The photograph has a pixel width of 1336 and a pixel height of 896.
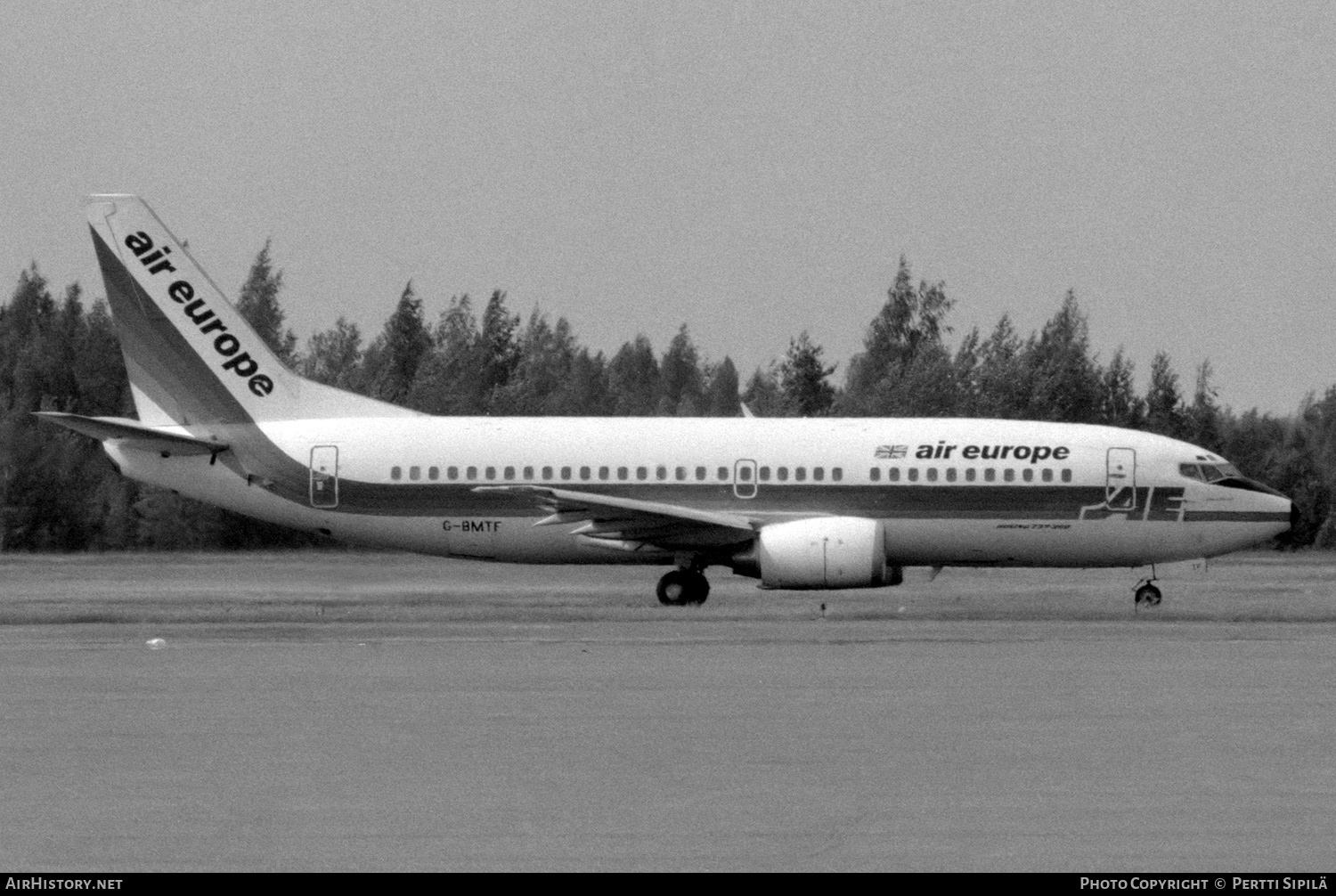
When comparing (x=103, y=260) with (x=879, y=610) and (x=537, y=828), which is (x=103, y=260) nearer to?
(x=879, y=610)

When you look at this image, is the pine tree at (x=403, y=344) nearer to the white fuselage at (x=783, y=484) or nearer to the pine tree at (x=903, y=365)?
the pine tree at (x=903, y=365)

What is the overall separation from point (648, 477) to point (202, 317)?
314 inches

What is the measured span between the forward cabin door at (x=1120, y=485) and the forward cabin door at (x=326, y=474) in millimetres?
12173

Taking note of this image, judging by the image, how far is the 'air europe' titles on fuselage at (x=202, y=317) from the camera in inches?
1443

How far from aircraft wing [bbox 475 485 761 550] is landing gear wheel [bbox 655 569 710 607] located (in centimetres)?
60

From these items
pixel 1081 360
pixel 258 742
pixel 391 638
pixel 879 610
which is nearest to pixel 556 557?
pixel 879 610

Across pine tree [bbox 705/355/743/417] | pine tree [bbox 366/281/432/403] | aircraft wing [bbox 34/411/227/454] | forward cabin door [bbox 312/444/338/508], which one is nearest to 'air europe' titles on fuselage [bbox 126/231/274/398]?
aircraft wing [bbox 34/411/227/454]

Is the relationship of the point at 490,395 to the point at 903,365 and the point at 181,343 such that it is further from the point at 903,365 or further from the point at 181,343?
the point at 181,343

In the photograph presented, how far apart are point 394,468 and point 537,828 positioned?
967 inches

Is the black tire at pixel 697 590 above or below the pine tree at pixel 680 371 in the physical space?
below

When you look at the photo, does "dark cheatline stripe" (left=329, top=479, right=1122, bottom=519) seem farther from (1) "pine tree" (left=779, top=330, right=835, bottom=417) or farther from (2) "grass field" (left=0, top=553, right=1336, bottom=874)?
(1) "pine tree" (left=779, top=330, right=835, bottom=417)

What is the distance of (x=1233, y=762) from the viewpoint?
13.8 metres

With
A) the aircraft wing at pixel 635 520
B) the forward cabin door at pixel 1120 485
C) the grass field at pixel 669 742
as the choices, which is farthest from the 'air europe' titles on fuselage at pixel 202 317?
the forward cabin door at pixel 1120 485

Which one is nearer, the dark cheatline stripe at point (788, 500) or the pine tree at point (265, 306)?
the dark cheatline stripe at point (788, 500)
